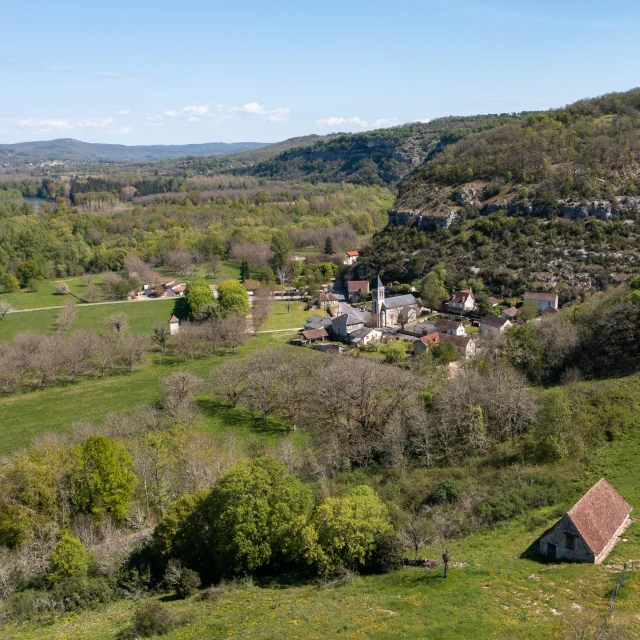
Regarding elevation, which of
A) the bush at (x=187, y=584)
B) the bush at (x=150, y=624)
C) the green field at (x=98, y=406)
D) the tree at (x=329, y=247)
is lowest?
the green field at (x=98, y=406)

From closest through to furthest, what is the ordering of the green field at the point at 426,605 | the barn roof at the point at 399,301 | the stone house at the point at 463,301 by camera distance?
the green field at the point at 426,605
the stone house at the point at 463,301
the barn roof at the point at 399,301

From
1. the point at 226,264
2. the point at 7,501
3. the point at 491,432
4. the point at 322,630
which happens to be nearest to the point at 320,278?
the point at 226,264

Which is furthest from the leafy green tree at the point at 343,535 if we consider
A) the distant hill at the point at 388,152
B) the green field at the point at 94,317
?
the distant hill at the point at 388,152

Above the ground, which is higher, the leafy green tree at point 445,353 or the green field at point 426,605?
the leafy green tree at point 445,353

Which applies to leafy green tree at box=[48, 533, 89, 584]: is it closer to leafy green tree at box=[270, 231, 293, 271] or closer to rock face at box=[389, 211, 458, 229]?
rock face at box=[389, 211, 458, 229]

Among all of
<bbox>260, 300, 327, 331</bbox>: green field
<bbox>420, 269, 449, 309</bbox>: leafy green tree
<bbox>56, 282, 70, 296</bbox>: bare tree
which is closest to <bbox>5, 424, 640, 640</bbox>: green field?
<bbox>420, 269, 449, 309</bbox>: leafy green tree

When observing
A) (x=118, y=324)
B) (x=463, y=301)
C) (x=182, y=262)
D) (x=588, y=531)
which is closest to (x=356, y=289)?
(x=463, y=301)

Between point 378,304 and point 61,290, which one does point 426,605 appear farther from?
point 61,290

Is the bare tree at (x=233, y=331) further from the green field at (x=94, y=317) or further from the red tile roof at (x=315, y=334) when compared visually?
the green field at (x=94, y=317)
